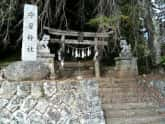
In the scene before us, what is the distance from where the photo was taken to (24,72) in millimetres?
5203

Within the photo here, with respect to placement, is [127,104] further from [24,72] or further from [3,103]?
[3,103]

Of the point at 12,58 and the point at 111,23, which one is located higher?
the point at 111,23

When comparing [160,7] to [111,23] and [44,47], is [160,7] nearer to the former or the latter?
[111,23]

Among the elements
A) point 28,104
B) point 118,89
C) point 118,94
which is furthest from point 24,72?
point 118,89

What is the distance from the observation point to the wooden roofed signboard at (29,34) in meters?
5.89

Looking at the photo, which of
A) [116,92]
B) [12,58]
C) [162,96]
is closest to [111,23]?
[116,92]

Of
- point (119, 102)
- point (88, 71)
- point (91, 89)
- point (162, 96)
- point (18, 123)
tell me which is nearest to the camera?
point (18, 123)

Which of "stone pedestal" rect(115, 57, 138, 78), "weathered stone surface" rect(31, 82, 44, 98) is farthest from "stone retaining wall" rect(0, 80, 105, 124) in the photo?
"stone pedestal" rect(115, 57, 138, 78)

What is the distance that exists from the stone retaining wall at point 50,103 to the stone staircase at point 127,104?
52 cm

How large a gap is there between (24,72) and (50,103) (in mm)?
918

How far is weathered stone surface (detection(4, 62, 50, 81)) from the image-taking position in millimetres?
5134

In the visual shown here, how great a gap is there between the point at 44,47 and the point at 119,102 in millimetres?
3390

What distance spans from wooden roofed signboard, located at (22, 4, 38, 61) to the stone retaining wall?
1239 mm

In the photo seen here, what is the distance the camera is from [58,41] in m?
8.52
